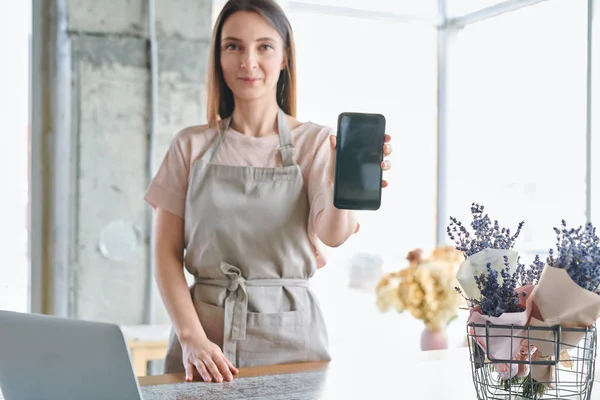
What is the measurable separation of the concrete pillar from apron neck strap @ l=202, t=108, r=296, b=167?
158 centimetres

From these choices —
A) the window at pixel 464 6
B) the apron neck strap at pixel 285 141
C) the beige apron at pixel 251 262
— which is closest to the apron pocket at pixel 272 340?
the beige apron at pixel 251 262

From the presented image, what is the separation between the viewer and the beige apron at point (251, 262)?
1.75 m

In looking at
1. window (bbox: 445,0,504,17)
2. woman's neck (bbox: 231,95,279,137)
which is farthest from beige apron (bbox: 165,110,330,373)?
window (bbox: 445,0,504,17)

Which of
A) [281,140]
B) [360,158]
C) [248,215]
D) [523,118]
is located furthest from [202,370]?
[523,118]

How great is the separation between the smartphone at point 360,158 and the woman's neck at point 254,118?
477 mm

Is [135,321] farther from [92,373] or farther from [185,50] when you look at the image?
[92,373]

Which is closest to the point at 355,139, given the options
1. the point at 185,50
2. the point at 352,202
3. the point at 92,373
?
the point at 352,202

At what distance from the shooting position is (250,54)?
1784 millimetres

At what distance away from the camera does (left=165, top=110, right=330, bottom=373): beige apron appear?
1.75m

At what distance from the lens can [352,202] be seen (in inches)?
58.5

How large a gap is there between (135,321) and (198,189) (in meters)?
1.78

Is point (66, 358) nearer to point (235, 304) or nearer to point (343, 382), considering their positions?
point (343, 382)

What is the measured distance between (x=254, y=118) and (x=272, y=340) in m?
0.59

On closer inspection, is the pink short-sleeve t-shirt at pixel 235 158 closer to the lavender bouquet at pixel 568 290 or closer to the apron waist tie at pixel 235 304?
the apron waist tie at pixel 235 304
